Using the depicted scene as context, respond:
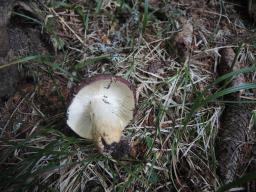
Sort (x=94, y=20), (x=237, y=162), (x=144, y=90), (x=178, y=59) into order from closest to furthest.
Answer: (x=237, y=162), (x=144, y=90), (x=178, y=59), (x=94, y=20)

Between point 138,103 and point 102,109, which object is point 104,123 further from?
point 138,103

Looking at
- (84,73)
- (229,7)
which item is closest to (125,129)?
(84,73)

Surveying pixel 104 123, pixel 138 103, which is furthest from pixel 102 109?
pixel 138 103

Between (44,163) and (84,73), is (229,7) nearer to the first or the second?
(84,73)

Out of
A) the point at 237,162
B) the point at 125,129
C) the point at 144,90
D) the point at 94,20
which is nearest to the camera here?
the point at 237,162

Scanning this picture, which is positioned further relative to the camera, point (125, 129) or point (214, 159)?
point (125, 129)
